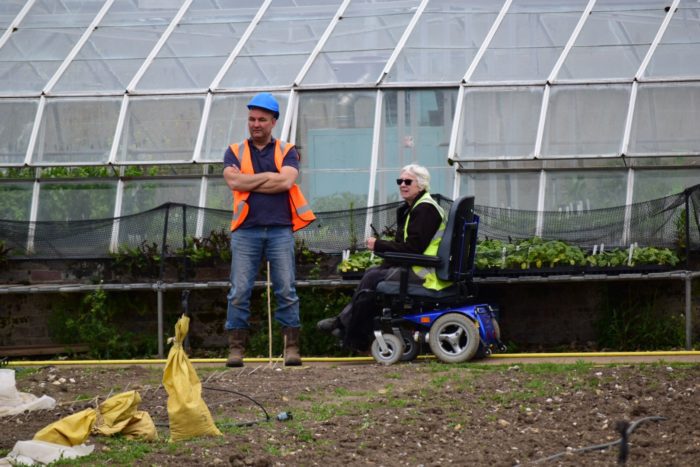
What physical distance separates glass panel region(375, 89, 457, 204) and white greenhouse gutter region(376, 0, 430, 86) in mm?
215

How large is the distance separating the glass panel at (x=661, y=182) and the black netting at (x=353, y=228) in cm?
62

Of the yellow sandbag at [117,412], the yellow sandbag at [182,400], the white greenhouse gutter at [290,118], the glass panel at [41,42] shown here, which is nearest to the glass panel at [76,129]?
the glass panel at [41,42]

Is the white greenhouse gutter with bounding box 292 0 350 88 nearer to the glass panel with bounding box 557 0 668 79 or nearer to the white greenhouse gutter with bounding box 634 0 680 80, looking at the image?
the glass panel with bounding box 557 0 668 79

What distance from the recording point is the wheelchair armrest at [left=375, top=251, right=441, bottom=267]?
10.5 m

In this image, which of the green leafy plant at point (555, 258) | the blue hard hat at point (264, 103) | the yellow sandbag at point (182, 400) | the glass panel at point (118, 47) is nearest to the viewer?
the yellow sandbag at point (182, 400)

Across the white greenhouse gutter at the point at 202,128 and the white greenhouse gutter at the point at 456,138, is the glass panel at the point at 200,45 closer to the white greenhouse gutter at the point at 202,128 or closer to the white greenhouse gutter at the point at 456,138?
the white greenhouse gutter at the point at 202,128

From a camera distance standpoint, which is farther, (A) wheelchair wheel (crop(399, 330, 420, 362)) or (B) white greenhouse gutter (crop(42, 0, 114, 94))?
(B) white greenhouse gutter (crop(42, 0, 114, 94))

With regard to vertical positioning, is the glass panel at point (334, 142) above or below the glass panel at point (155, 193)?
above

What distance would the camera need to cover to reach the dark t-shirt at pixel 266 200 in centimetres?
Result: 1055

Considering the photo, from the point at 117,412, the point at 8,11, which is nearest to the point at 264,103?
the point at 117,412

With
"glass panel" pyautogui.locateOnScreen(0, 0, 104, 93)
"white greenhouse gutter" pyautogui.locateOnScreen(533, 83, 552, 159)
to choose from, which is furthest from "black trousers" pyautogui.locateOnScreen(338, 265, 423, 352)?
"glass panel" pyautogui.locateOnScreen(0, 0, 104, 93)

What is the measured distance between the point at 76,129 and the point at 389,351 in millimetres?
4940

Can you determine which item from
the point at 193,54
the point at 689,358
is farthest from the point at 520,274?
the point at 193,54

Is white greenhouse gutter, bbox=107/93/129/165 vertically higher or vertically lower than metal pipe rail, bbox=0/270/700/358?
higher
